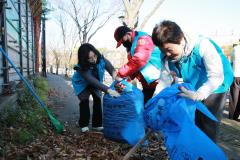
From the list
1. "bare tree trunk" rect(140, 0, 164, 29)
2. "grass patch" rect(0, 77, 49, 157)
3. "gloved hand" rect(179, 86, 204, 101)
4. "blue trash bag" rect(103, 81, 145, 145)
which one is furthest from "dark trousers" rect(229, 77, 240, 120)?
"bare tree trunk" rect(140, 0, 164, 29)

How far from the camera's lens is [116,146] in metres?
4.22

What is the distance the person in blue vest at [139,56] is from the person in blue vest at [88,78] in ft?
1.68

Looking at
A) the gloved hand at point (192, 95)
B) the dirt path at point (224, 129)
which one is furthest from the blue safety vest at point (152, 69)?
the gloved hand at point (192, 95)

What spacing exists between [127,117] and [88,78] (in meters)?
1.14

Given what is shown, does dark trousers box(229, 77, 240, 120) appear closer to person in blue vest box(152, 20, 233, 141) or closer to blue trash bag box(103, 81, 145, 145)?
blue trash bag box(103, 81, 145, 145)

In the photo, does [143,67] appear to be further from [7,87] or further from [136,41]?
[7,87]

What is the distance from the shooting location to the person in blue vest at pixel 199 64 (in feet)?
8.77

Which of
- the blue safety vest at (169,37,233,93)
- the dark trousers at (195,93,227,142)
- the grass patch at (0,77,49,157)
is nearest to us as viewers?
the blue safety vest at (169,37,233,93)

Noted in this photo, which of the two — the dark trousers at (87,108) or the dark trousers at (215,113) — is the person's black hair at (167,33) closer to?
the dark trousers at (215,113)

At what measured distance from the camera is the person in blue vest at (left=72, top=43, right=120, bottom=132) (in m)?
4.72

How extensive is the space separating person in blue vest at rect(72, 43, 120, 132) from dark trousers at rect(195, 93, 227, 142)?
6.15 ft

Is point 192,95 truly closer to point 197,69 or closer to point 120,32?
point 197,69

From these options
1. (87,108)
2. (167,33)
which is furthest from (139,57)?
(167,33)

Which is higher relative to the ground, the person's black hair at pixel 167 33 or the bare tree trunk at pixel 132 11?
the bare tree trunk at pixel 132 11
